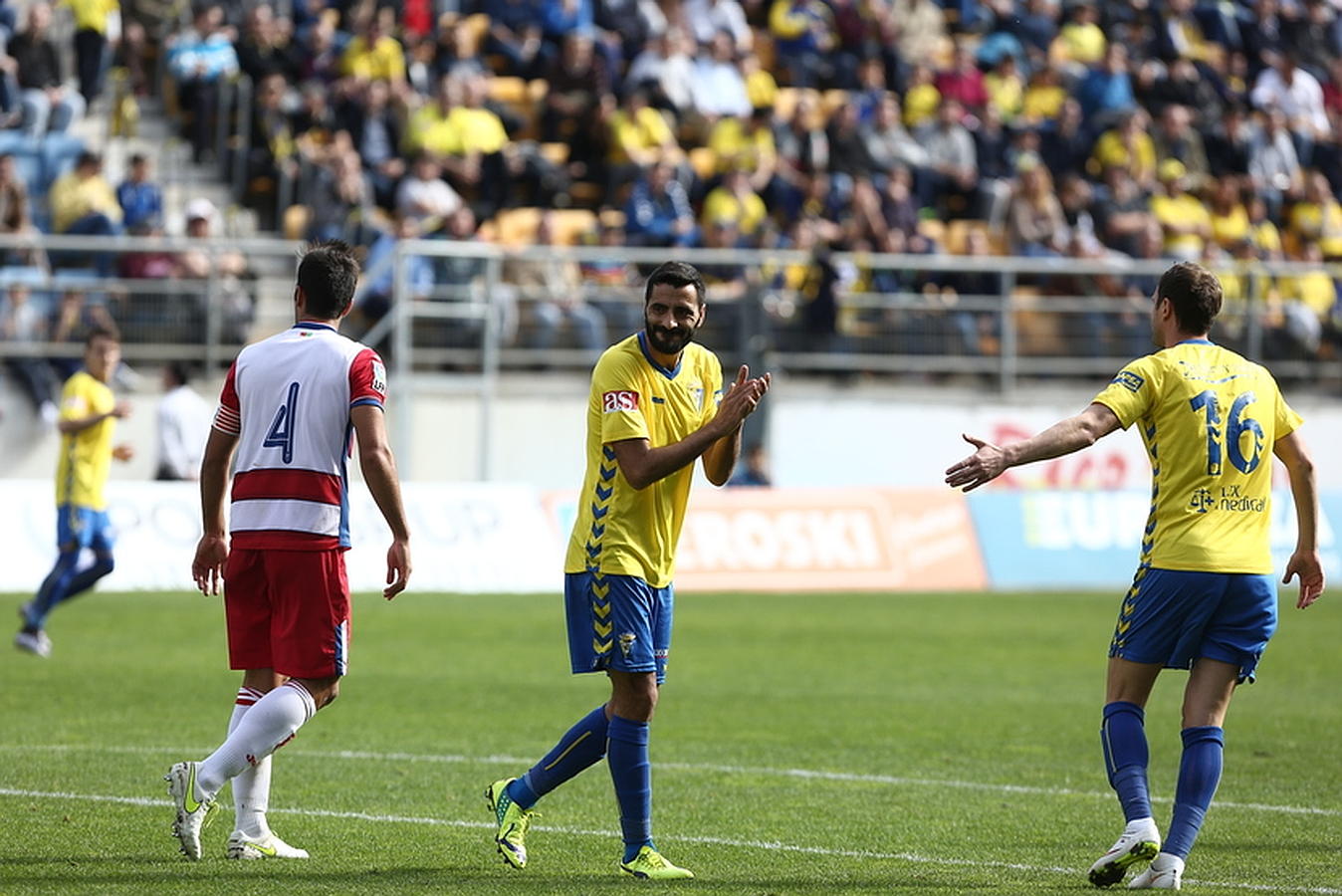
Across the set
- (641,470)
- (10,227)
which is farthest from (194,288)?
(641,470)

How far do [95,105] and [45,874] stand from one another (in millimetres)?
19822

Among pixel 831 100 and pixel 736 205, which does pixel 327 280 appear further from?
pixel 831 100

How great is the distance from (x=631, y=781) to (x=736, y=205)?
18.6m

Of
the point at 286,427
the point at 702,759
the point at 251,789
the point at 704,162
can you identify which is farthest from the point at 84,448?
the point at 704,162

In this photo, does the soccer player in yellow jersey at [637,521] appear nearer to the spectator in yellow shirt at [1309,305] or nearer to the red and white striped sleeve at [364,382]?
the red and white striped sleeve at [364,382]

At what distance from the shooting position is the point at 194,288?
72.9 feet

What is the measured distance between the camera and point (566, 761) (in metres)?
7.84

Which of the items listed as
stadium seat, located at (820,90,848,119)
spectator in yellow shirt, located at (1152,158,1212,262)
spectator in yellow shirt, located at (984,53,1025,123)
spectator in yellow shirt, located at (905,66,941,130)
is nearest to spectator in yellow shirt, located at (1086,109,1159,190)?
spectator in yellow shirt, located at (1152,158,1212,262)

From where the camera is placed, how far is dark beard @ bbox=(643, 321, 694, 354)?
754 cm

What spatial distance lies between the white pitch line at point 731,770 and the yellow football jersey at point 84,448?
17.1 ft

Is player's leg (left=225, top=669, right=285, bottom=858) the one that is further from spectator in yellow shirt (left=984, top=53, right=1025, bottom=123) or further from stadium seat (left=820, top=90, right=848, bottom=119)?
spectator in yellow shirt (left=984, top=53, right=1025, bottom=123)

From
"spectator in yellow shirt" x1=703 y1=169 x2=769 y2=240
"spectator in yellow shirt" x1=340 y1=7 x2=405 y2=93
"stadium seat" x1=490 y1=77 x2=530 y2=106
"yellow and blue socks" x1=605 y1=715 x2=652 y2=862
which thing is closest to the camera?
"yellow and blue socks" x1=605 y1=715 x2=652 y2=862

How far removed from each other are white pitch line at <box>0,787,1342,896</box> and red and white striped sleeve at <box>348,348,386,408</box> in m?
2.13

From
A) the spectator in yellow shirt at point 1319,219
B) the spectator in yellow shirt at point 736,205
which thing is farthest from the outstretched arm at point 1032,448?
the spectator in yellow shirt at point 1319,219
